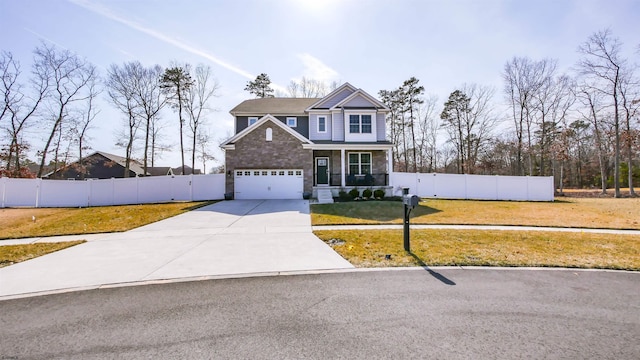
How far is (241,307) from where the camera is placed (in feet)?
12.2

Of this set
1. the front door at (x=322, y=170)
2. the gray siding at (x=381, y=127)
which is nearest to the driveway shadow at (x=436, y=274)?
the front door at (x=322, y=170)

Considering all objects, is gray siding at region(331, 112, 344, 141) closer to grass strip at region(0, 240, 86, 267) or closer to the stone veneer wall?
the stone veneer wall

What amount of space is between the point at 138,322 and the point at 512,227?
1167 centimetres

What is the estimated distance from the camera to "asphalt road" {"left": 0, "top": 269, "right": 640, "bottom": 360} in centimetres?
272

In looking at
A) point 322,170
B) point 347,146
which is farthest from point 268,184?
point 347,146

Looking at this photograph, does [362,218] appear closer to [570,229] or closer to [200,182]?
[570,229]

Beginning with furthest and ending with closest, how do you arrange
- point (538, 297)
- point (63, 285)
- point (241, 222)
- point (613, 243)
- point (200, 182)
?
point (200, 182), point (241, 222), point (613, 243), point (63, 285), point (538, 297)

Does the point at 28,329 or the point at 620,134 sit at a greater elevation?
the point at 620,134

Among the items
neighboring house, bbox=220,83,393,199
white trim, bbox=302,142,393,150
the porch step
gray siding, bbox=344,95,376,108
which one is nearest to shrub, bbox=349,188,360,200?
neighboring house, bbox=220,83,393,199

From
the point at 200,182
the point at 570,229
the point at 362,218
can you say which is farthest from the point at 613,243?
the point at 200,182

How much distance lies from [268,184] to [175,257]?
481 inches

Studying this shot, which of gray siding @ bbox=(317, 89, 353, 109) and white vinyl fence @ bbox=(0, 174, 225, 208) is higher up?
gray siding @ bbox=(317, 89, 353, 109)

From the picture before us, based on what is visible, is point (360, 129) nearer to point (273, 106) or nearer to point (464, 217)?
point (273, 106)

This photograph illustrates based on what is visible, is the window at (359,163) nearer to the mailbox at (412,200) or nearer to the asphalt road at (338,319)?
the mailbox at (412,200)
